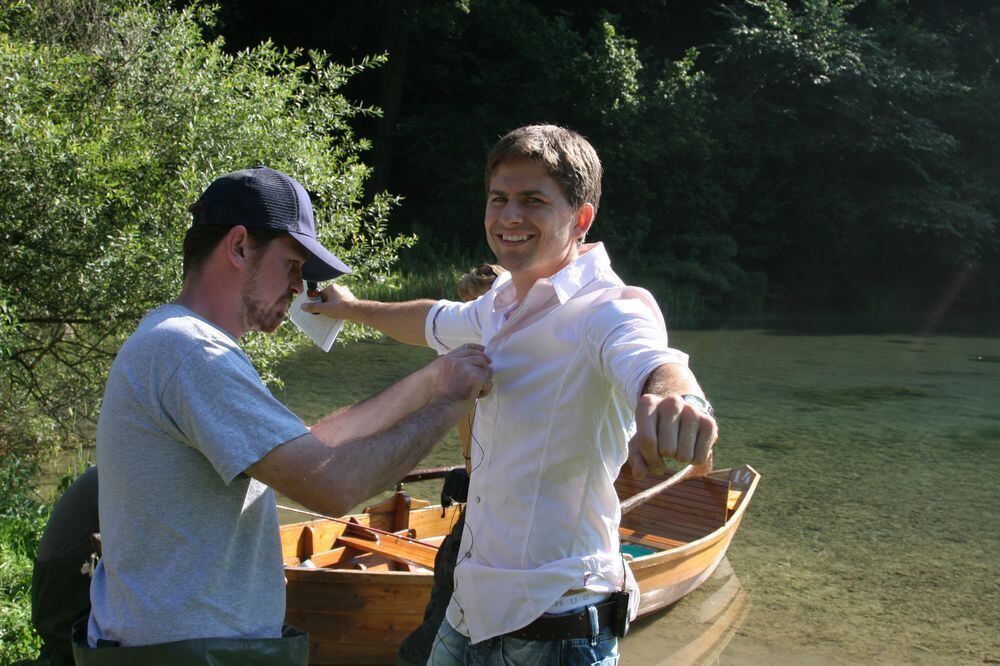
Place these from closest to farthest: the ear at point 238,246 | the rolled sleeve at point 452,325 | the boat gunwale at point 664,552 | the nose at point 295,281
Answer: the ear at point 238,246
the nose at point 295,281
the rolled sleeve at point 452,325
the boat gunwale at point 664,552

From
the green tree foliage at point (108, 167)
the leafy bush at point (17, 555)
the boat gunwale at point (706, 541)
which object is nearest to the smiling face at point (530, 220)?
the leafy bush at point (17, 555)

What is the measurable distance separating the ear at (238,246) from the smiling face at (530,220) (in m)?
0.54

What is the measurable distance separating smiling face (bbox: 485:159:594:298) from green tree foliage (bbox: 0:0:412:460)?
4.29 m

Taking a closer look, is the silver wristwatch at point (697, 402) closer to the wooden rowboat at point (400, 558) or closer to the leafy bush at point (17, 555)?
the wooden rowboat at point (400, 558)

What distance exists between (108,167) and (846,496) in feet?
23.5

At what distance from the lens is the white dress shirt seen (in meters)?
2.05

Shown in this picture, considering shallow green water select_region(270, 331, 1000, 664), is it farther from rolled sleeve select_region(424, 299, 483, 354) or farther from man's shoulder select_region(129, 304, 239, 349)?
man's shoulder select_region(129, 304, 239, 349)

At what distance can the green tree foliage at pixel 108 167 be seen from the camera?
19.8ft

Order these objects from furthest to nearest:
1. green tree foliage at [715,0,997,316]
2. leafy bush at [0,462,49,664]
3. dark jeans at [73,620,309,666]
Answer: green tree foliage at [715,0,997,316]
leafy bush at [0,462,49,664]
dark jeans at [73,620,309,666]

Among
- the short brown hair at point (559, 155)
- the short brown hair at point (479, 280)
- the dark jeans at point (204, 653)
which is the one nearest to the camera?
the dark jeans at point (204, 653)

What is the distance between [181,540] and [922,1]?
108ft

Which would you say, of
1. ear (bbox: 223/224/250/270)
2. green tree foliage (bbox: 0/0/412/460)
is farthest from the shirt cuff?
green tree foliage (bbox: 0/0/412/460)

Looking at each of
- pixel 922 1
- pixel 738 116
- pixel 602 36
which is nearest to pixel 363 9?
pixel 602 36

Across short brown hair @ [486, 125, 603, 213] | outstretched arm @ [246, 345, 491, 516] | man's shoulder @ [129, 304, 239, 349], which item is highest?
short brown hair @ [486, 125, 603, 213]
